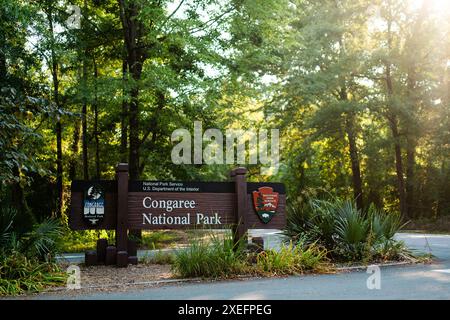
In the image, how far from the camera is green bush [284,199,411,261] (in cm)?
1050

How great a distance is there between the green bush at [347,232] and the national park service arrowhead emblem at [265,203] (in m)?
0.58

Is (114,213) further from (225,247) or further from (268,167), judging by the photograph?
(268,167)

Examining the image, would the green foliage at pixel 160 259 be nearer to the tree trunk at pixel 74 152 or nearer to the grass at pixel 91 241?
the grass at pixel 91 241

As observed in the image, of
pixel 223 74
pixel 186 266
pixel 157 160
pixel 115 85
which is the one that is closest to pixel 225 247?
pixel 186 266

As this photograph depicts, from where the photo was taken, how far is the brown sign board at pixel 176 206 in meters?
11.0

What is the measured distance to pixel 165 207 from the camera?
1120 centimetres

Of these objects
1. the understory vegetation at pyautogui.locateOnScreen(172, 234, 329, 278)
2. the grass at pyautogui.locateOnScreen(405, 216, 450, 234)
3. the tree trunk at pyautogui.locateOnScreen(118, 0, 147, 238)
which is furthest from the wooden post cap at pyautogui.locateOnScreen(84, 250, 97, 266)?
the grass at pyautogui.locateOnScreen(405, 216, 450, 234)

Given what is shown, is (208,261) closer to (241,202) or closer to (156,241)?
(241,202)

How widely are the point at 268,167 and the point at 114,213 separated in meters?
28.9

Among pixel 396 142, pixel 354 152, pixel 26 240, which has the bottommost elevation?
pixel 26 240

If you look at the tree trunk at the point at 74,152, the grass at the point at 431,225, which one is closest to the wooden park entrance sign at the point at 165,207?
the grass at the point at 431,225

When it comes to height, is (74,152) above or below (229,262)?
above

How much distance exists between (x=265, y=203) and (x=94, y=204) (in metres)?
3.73

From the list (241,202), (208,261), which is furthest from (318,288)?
(241,202)
